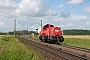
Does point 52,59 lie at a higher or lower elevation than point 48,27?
lower

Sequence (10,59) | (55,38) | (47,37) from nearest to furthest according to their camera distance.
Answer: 1. (10,59)
2. (55,38)
3. (47,37)

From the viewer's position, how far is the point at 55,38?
38375 mm

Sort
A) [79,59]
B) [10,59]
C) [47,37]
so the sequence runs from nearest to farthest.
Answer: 1. [10,59]
2. [79,59]
3. [47,37]

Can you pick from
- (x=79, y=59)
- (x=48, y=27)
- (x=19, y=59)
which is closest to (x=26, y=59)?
(x=19, y=59)

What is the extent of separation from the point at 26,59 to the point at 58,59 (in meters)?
3.81

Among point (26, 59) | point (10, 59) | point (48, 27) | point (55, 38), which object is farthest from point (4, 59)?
point (48, 27)

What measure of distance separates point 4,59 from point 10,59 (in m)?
0.46

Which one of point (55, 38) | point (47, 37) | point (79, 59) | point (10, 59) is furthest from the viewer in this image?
point (47, 37)

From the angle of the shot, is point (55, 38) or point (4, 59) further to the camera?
point (55, 38)

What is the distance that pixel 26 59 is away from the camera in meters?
15.5

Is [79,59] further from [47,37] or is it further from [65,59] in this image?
[47,37]

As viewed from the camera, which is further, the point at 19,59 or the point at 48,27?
the point at 48,27

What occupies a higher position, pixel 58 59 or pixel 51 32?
pixel 51 32

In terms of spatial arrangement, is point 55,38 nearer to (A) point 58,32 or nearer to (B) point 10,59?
(A) point 58,32
